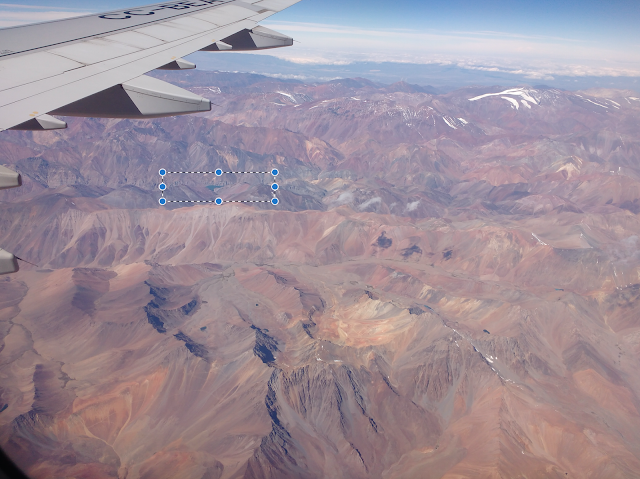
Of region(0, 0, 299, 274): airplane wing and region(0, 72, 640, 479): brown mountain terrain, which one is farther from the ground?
region(0, 0, 299, 274): airplane wing

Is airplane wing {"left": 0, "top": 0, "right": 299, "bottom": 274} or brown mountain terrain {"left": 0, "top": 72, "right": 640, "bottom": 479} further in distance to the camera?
brown mountain terrain {"left": 0, "top": 72, "right": 640, "bottom": 479}

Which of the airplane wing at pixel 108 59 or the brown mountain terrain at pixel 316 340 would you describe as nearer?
the airplane wing at pixel 108 59

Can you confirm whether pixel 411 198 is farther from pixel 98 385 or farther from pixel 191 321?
pixel 98 385

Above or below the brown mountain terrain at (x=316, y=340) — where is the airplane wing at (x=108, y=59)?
above

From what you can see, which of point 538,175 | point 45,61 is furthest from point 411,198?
point 45,61
